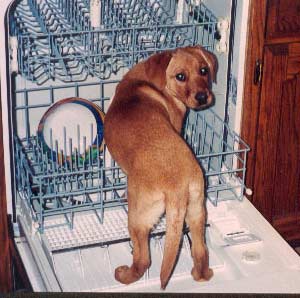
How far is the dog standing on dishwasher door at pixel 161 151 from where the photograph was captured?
157 centimetres

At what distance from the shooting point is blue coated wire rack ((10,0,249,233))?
77.9 inches

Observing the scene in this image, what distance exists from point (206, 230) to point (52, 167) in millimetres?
484

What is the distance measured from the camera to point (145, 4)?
2232 millimetres

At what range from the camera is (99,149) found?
2152 millimetres

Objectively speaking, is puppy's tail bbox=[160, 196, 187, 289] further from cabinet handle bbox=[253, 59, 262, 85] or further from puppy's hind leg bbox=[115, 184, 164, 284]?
cabinet handle bbox=[253, 59, 262, 85]

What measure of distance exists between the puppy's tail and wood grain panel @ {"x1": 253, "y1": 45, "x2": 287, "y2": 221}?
64 centimetres

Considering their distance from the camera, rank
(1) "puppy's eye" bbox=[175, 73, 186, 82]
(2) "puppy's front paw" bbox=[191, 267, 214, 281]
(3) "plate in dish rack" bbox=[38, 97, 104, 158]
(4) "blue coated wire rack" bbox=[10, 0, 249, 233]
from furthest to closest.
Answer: (3) "plate in dish rack" bbox=[38, 97, 104, 158]
(4) "blue coated wire rack" bbox=[10, 0, 249, 233]
(1) "puppy's eye" bbox=[175, 73, 186, 82]
(2) "puppy's front paw" bbox=[191, 267, 214, 281]

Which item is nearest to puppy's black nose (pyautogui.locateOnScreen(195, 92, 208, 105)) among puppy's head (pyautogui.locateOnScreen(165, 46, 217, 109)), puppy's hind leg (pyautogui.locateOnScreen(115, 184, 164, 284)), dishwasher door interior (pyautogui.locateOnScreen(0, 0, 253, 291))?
puppy's head (pyautogui.locateOnScreen(165, 46, 217, 109))

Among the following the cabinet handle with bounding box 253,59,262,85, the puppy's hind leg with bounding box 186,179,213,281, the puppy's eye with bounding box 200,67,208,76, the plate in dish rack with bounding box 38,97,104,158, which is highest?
the puppy's eye with bounding box 200,67,208,76

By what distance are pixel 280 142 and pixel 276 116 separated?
0.09m

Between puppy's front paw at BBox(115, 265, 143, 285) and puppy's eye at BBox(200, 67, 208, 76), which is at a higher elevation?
puppy's eye at BBox(200, 67, 208, 76)

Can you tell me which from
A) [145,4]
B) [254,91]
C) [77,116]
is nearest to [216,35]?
[254,91]

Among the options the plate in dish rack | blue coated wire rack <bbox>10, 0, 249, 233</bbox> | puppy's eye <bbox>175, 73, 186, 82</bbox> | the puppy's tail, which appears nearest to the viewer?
the puppy's tail

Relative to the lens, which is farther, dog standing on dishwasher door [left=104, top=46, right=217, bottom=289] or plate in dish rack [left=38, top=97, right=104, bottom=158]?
plate in dish rack [left=38, top=97, right=104, bottom=158]
